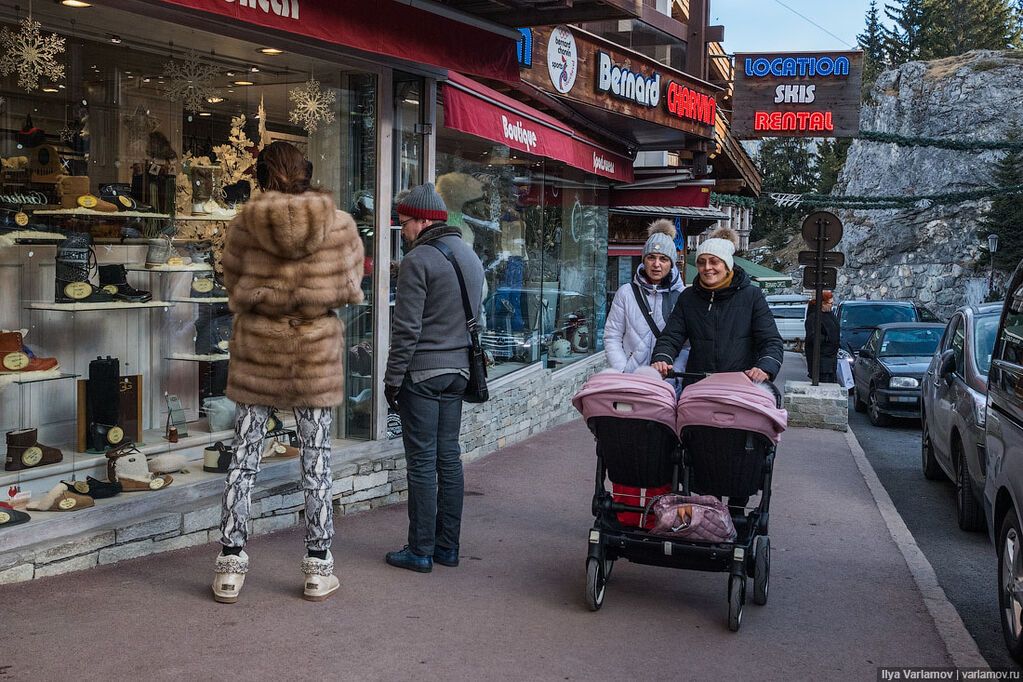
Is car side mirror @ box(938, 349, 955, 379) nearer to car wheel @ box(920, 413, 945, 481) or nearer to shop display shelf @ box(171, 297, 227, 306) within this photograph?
car wheel @ box(920, 413, 945, 481)

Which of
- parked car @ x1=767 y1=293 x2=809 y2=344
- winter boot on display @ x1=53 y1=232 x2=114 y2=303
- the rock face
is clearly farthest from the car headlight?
the rock face

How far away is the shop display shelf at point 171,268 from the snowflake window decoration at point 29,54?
4.45 feet

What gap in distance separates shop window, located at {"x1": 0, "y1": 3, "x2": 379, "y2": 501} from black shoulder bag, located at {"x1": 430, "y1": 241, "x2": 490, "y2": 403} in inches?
60.9

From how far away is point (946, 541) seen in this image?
7.83 m

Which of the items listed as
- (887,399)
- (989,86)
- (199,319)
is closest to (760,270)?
(989,86)

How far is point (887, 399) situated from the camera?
14.8m

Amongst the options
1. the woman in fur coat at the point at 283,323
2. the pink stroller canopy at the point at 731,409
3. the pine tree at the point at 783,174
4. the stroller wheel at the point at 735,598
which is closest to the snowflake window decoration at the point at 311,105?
the woman in fur coat at the point at 283,323

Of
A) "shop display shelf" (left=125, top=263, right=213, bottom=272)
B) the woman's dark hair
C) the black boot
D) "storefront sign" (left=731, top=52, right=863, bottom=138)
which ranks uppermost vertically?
"storefront sign" (left=731, top=52, right=863, bottom=138)

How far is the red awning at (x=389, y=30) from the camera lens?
19.3ft

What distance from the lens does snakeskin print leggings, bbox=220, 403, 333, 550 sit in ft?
16.4

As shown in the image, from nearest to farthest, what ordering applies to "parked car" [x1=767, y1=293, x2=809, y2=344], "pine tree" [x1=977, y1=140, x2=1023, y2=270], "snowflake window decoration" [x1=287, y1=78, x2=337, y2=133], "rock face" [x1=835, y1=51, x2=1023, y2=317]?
"snowflake window decoration" [x1=287, y1=78, x2=337, y2=133] → "parked car" [x1=767, y1=293, x2=809, y2=344] → "pine tree" [x1=977, y1=140, x2=1023, y2=270] → "rock face" [x1=835, y1=51, x2=1023, y2=317]

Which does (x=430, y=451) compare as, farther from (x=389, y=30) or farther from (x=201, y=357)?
(x=389, y=30)

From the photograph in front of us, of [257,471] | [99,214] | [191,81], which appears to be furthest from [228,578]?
[191,81]

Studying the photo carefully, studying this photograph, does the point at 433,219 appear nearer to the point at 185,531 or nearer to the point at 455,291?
the point at 455,291
